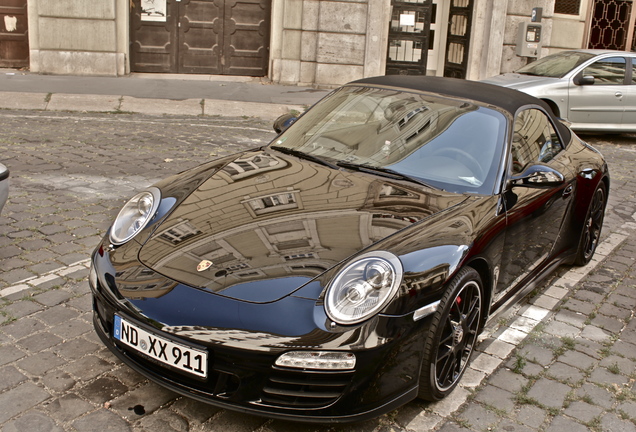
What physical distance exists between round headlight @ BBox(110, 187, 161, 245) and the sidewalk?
766 centimetres

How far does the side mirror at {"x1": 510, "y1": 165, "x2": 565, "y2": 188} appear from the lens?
404 cm

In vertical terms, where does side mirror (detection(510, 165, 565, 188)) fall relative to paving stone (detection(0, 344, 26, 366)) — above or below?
above

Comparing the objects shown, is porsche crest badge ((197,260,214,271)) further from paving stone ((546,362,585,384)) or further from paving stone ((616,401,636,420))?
paving stone ((616,401,636,420))

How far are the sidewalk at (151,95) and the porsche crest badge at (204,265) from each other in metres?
8.47

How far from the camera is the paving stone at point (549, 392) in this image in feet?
11.8

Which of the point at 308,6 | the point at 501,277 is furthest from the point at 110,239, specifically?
the point at 308,6

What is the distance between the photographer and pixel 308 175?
3.99 meters

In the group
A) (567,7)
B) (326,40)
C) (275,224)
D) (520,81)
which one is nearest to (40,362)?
(275,224)

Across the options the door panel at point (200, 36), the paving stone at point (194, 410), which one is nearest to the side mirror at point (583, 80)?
the door panel at point (200, 36)

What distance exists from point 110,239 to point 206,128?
6.73 m

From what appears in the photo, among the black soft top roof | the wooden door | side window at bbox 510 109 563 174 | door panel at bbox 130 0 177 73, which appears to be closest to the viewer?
side window at bbox 510 109 563 174

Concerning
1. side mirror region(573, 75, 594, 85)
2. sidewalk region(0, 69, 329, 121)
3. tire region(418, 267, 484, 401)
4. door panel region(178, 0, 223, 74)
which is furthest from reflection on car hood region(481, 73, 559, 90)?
tire region(418, 267, 484, 401)

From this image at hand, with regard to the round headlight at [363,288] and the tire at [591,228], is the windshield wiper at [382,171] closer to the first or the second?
the round headlight at [363,288]

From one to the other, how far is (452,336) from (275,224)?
0.99 meters
